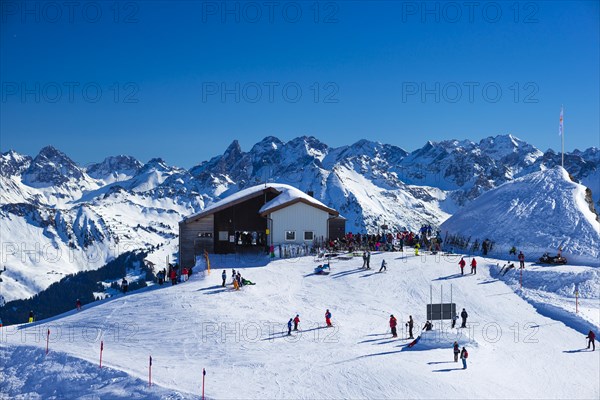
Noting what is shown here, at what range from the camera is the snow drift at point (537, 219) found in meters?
53.4

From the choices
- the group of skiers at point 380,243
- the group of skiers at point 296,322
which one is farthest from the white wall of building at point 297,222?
the group of skiers at point 296,322

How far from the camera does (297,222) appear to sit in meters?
52.1

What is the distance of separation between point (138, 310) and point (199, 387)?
515 inches

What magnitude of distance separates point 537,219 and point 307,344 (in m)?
38.9

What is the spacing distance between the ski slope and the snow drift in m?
12.1

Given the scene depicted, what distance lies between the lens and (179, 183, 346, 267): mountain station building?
170 ft

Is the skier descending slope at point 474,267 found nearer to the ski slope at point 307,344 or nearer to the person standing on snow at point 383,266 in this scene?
the ski slope at point 307,344

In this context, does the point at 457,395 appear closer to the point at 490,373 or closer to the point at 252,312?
the point at 490,373

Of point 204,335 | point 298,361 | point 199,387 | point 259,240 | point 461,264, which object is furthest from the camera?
point 259,240

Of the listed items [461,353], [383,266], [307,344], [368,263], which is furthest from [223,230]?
[461,353]

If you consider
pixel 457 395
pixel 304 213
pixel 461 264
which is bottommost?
pixel 457 395

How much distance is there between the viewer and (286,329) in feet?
108

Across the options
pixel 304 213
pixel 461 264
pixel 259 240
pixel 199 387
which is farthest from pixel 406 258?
pixel 199 387

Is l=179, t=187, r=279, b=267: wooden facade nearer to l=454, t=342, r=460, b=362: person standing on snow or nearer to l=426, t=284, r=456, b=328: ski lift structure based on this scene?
l=426, t=284, r=456, b=328: ski lift structure
